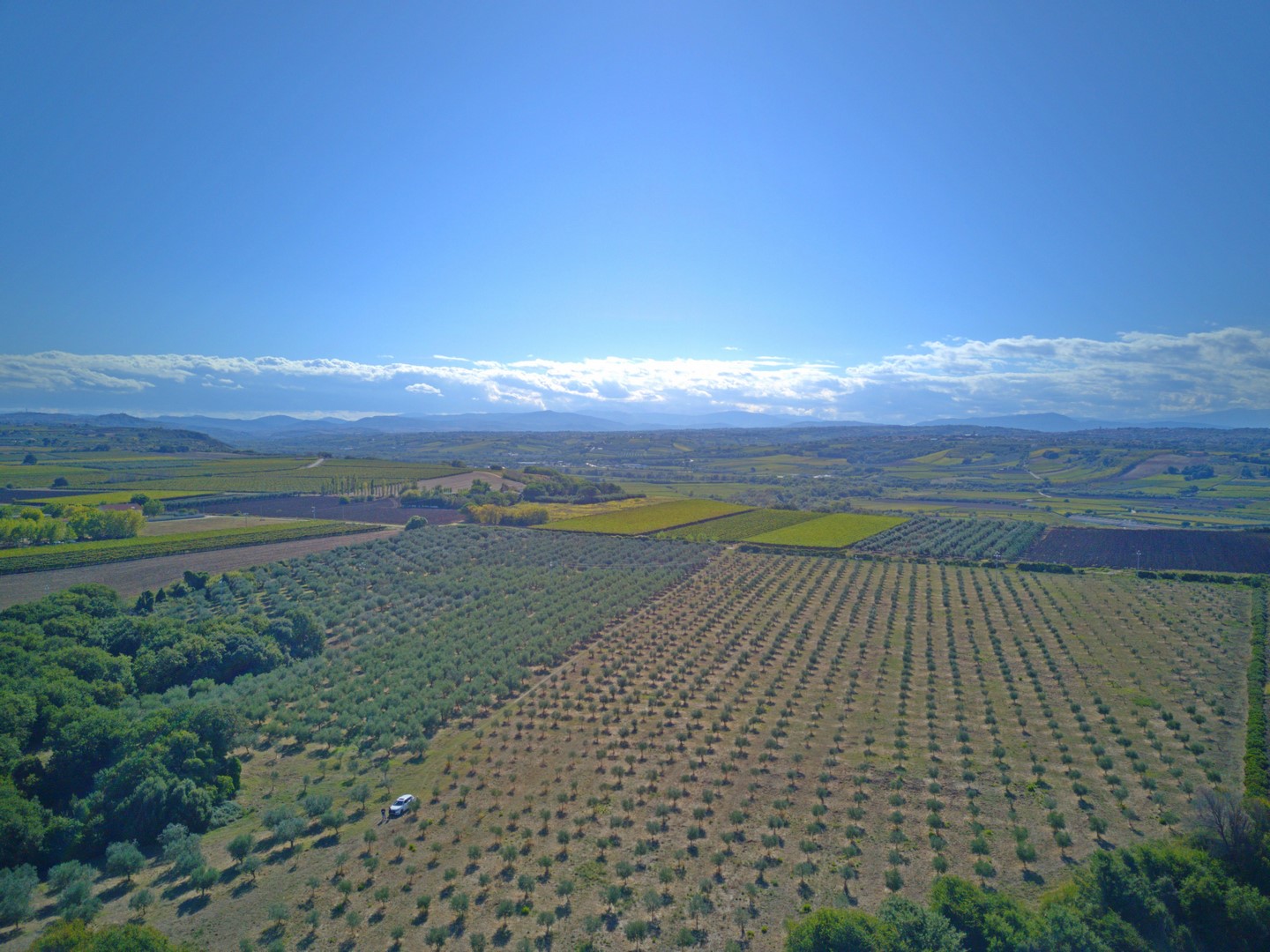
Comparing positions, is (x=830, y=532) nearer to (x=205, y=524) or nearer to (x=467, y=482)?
(x=467, y=482)

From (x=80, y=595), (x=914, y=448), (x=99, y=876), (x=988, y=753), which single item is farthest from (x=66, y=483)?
(x=914, y=448)

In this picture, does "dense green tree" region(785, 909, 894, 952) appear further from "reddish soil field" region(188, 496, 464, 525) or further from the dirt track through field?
"reddish soil field" region(188, 496, 464, 525)

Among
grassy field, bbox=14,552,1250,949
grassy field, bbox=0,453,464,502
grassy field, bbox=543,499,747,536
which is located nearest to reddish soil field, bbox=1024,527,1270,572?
grassy field, bbox=14,552,1250,949

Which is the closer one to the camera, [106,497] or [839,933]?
[839,933]

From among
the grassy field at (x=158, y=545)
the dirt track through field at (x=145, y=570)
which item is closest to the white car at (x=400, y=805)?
the dirt track through field at (x=145, y=570)

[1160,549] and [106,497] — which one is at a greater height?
[106,497]

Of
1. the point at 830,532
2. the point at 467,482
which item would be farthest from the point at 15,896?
the point at 467,482

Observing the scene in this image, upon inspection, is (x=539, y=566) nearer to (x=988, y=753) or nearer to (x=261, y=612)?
(x=261, y=612)
